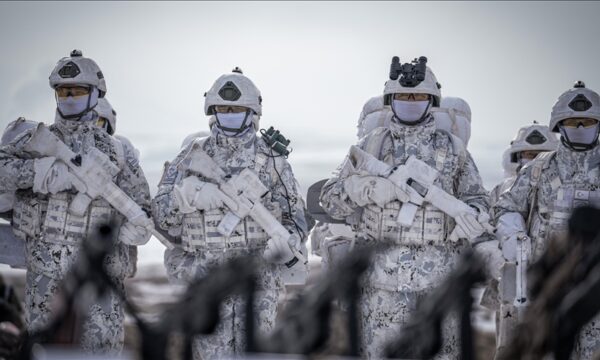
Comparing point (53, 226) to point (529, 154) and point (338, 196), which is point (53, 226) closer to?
point (338, 196)

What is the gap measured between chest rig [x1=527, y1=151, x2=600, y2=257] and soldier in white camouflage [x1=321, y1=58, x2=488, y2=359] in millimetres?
664

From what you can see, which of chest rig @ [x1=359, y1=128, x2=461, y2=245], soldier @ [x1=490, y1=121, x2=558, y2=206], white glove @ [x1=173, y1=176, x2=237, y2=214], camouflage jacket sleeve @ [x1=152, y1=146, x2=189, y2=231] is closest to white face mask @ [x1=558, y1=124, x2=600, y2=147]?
chest rig @ [x1=359, y1=128, x2=461, y2=245]

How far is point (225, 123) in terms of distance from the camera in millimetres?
9773

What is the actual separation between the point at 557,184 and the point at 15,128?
5269 millimetres

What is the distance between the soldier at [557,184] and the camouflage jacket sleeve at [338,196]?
1.37 meters

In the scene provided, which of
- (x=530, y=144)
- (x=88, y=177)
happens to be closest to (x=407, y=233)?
(x=88, y=177)

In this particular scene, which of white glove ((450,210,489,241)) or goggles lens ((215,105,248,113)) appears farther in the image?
goggles lens ((215,105,248,113))

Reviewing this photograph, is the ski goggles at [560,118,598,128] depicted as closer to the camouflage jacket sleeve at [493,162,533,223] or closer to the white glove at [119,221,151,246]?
the camouflage jacket sleeve at [493,162,533,223]

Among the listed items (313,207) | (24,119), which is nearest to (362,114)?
(313,207)

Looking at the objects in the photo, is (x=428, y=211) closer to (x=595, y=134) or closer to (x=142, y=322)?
(x=595, y=134)

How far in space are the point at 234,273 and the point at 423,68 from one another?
6.29 m

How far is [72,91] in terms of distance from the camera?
10.0 m

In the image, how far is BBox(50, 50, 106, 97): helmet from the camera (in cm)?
997

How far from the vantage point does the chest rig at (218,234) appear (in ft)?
31.1
